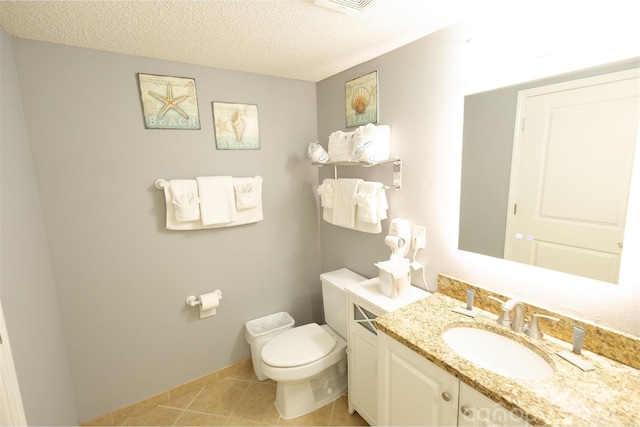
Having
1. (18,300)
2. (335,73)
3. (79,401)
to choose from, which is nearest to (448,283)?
(335,73)

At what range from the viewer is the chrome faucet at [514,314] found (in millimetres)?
1177

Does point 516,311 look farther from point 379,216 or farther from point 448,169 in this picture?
point 379,216

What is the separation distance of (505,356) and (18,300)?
210cm

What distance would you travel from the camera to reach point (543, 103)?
1.15 metres

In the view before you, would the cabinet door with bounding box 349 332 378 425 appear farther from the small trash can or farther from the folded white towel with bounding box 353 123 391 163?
the folded white towel with bounding box 353 123 391 163

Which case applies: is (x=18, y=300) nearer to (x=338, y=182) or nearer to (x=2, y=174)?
(x=2, y=174)

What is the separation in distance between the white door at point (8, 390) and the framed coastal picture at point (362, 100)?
6.57 ft

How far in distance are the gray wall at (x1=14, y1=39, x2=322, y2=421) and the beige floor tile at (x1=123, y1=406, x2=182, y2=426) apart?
0.12 meters

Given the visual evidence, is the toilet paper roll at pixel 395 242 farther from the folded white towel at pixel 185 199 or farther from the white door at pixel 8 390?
the white door at pixel 8 390

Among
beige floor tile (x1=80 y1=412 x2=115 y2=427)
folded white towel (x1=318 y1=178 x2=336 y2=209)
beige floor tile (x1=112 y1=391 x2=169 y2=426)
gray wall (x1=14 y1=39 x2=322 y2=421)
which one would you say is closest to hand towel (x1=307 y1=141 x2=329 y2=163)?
folded white towel (x1=318 y1=178 x2=336 y2=209)

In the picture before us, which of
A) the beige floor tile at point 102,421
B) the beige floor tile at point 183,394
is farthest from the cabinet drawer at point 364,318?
the beige floor tile at point 102,421

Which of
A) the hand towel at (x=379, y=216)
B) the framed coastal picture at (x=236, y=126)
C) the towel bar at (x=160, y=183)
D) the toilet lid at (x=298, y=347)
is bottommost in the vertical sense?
the toilet lid at (x=298, y=347)

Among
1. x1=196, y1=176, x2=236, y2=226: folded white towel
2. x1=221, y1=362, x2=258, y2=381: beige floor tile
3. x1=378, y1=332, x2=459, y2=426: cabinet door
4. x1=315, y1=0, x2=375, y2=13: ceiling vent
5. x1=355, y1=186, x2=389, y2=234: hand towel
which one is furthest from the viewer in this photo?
x1=221, y1=362, x2=258, y2=381: beige floor tile

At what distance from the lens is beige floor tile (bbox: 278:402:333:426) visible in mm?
1777
